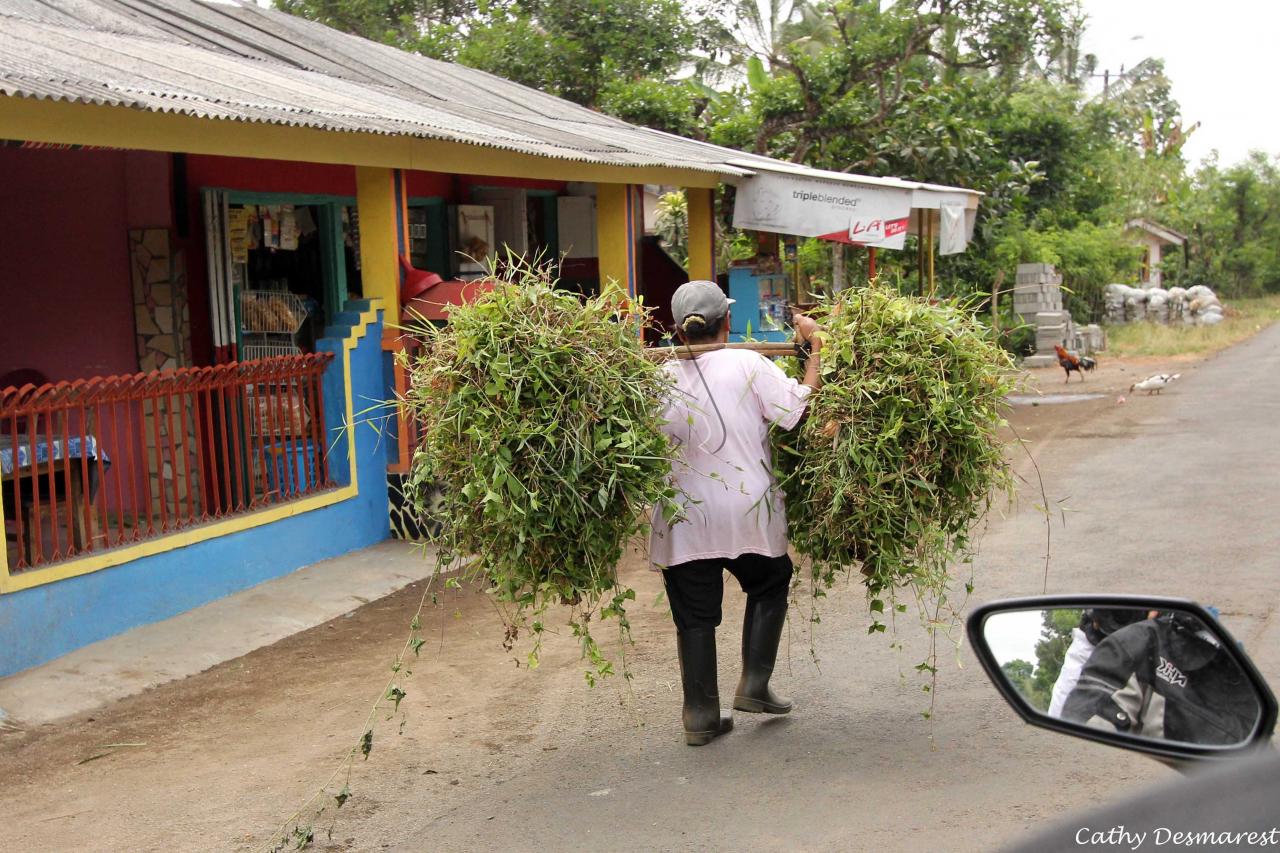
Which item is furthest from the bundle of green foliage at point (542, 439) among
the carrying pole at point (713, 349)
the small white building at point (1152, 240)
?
the small white building at point (1152, 240)

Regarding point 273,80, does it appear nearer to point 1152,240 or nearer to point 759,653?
point 759,653

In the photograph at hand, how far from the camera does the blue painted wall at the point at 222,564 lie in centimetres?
585

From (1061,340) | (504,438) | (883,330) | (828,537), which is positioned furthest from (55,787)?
(1061,340)

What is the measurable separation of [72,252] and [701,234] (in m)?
6.94

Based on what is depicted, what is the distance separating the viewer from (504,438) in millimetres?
4086

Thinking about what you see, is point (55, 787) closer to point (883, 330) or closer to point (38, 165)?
point (883, 330)

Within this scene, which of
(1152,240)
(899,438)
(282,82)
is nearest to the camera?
(899,438)

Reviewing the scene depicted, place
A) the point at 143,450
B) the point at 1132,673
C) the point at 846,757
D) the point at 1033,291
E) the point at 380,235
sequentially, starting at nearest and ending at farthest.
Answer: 1. the point at 1132,673
2. the point at 846,757
3. the point at 143,450
4. the point at 380,235
5. the point at 1033,291

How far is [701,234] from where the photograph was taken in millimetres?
13922

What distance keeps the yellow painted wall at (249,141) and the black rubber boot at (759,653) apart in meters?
3.69

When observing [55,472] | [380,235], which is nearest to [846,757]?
[55,472]

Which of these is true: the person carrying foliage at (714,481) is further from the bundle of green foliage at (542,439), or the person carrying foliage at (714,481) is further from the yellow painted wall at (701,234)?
the yellow painted wall at (701,234)

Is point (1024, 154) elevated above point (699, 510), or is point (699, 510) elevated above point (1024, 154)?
point (1024, 154)

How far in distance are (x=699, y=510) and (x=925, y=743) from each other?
45.2 inches
